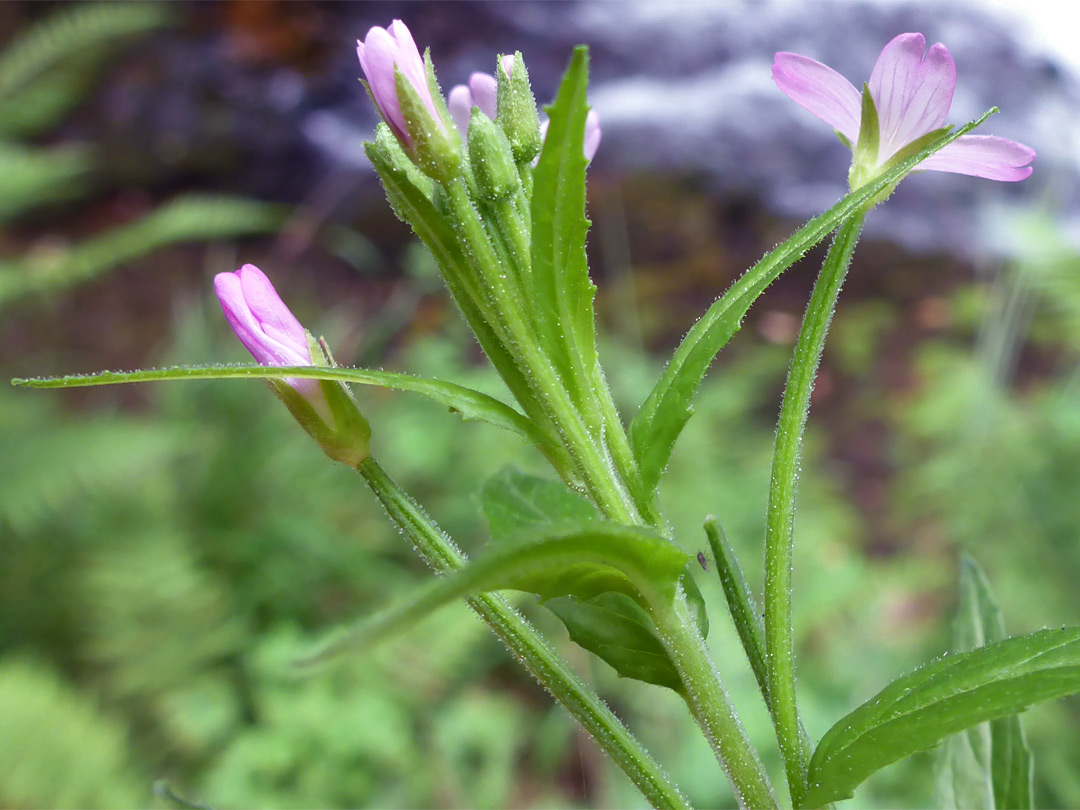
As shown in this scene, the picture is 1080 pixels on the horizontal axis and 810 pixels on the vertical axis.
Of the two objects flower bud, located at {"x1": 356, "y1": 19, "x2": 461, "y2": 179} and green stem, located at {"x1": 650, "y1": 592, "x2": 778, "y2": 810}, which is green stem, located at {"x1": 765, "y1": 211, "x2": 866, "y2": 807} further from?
flower bud, located at {"x1": 356, "y1": 19, "x2": 461, "y2": 179}

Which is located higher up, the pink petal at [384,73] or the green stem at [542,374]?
the pink petal at [384,73]

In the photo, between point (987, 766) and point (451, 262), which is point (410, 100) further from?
point (987, 766)

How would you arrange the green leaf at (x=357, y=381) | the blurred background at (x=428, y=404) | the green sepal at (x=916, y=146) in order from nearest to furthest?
the green leaf at (x=357, y=381), the green sepal at (x=916, y=146), the blurred background at (x=428, y=404)

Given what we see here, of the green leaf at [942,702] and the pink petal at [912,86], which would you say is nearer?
the green leaf at [942,702]

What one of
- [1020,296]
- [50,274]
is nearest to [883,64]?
[1020,296]

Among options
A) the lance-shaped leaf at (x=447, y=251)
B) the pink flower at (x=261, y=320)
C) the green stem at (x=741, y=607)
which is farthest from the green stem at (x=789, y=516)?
the pink flower at (x=261, y=320)

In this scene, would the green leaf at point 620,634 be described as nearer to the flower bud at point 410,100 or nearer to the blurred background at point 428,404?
the blurred background at point 428,404
